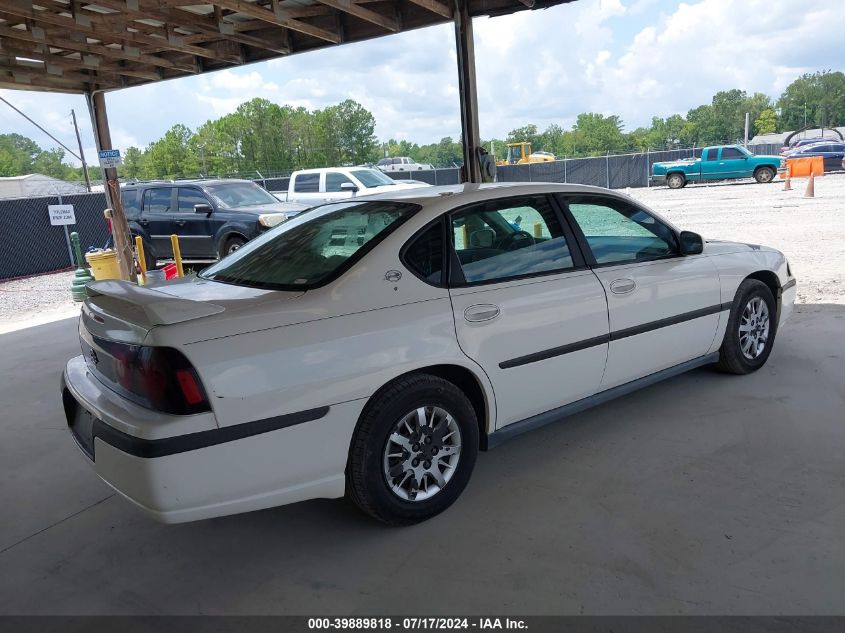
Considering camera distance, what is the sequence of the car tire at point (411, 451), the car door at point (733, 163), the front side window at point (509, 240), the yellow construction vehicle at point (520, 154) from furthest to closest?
the yellow construction vehicle at point (520, 154)
the car door at point (733, 163)
the front side window at point (509, 240)
the car tire at point (411, 451)

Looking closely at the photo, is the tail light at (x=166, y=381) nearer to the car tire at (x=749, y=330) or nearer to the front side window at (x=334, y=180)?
the car tire at (x=749, y=330)

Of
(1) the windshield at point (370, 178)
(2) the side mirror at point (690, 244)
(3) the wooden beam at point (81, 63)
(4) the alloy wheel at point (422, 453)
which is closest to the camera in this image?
(4) the alloy wheel at point (422, 453)

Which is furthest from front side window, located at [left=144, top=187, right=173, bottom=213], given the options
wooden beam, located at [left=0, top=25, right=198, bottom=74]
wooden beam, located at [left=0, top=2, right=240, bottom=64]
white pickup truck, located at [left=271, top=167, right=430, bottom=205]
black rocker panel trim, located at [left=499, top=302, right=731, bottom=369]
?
black rocker panel trim, located at [left=499, top=302, right=731, bottom=369]

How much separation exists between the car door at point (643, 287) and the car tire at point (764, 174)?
25.4 m

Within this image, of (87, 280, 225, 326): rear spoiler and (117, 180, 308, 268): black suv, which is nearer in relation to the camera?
(87, 280, 225, 326): rear spoiler

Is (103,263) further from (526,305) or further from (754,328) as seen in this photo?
(754,328)

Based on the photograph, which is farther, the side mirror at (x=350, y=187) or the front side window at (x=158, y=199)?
the side mirror at (x=350, y=187)

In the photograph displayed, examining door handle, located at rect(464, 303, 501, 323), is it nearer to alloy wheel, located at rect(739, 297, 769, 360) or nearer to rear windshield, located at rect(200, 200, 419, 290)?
rear windshield, located at rect(200, 200, 419, 290)

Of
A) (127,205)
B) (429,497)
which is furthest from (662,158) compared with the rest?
(429,497)

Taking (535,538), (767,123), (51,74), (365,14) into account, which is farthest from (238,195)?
(767,123)

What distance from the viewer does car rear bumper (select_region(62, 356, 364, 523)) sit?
242 centimetres

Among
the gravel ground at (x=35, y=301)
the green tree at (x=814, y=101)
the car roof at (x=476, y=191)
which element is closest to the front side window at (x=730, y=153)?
the gravel ground at (x=35, y=301)

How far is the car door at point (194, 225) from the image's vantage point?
461 inches

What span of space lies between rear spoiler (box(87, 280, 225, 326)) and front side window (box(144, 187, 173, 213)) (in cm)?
1006
